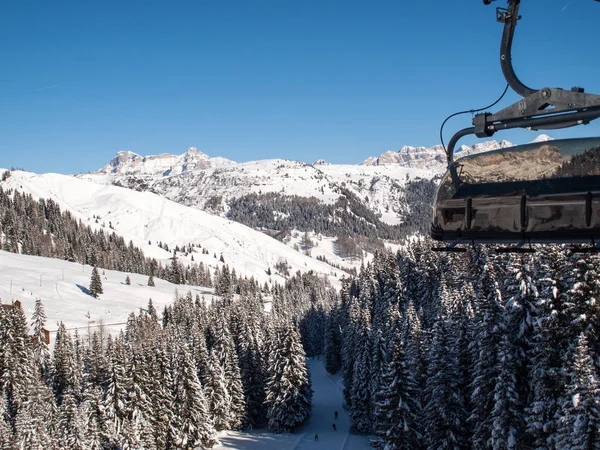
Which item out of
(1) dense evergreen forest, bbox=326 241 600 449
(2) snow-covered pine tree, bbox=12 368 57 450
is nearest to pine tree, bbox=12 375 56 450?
(2) snow-covered pine tree, bbox=12 368 57 450

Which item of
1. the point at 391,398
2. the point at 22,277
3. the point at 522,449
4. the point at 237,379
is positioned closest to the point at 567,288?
the point at 522,449

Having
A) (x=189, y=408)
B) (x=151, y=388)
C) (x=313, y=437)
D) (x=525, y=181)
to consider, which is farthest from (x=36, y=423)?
(x=525, y=181)

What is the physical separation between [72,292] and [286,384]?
293 ft

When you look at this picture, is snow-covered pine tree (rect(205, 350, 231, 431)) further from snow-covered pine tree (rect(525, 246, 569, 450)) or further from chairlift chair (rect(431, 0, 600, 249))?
chairlift chair (rect(431, 0, 600, 249))

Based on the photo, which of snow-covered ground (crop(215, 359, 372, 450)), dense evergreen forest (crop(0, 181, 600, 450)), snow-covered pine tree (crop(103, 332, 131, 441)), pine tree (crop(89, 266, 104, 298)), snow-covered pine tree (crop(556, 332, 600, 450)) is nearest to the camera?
snow-covered pine tree (crop(556, 332, 600, 450))

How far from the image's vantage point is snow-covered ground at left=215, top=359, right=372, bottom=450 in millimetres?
50125

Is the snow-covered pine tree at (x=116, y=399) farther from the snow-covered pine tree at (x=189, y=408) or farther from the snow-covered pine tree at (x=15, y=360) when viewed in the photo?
the snow-covered pine tree at (x=15, y=360)

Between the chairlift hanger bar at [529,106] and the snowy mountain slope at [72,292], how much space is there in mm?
105431

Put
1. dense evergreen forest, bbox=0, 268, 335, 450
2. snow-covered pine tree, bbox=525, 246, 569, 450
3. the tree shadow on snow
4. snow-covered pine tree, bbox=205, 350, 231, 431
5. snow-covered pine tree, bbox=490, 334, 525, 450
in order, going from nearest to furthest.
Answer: snow-covered pine tree, bbox=525, 246, 569, 450
snow-covered pine tree, bbox=490, 334, 525, 450
dense evergreen forest, bbox=0, 268, 335, 450
snow-covered pine tree, bbox=205, 350, 231, 431
the tree shadow on snow

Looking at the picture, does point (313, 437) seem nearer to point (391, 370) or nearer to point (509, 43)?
point (391, 370)

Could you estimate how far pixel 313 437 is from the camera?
5384 centimetres

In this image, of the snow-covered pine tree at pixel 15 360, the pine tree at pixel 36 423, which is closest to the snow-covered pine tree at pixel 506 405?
the pine tree at pixel 36 423

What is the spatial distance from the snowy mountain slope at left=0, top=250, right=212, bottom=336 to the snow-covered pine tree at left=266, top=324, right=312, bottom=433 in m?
58.6

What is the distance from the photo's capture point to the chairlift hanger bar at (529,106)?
5797 millimetres
